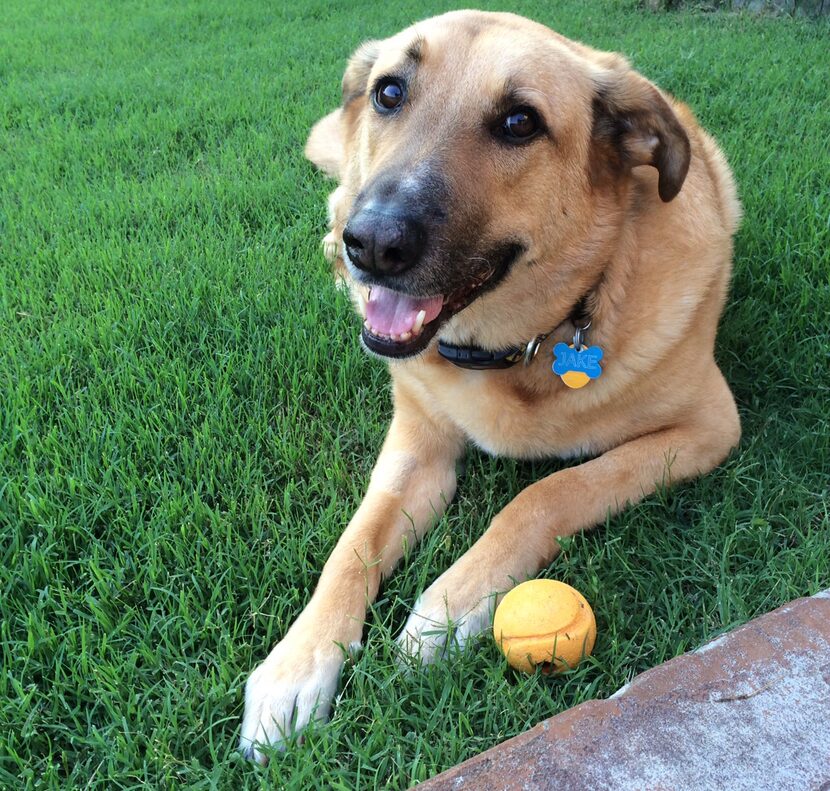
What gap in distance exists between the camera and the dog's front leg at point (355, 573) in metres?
1.51

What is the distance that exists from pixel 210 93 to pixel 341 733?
16.0 feet

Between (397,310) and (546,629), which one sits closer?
(546,629)

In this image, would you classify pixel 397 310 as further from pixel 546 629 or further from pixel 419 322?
pixel 546 629

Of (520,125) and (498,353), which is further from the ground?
(520,125)

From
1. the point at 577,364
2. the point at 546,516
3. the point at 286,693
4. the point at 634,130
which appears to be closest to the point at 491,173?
the point at 634,130

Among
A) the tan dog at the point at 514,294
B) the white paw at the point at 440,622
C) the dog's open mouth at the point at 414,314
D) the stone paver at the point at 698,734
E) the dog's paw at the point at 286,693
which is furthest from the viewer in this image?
the dog's open mouth at the point at 414,314

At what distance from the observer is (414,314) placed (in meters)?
1.91

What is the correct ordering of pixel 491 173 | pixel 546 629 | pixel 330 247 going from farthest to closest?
1. pixel 330 247
2. pixel 491 173
3. pixel 546 629

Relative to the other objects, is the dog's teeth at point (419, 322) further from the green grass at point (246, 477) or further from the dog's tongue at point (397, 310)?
the green grass at point (246, 477)

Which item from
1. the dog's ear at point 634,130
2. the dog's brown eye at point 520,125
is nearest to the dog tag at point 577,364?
the dog's ear at point 634,130

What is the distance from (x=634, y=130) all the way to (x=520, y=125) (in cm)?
36

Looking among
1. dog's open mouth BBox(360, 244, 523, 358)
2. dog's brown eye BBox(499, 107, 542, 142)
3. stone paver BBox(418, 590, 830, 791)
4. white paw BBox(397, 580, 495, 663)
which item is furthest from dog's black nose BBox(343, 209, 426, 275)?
stone paver BBox(418, 590, 830, 791)

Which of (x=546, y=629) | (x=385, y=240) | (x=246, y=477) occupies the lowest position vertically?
(x=246, y=477)

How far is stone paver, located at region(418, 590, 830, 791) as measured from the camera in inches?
43.4
